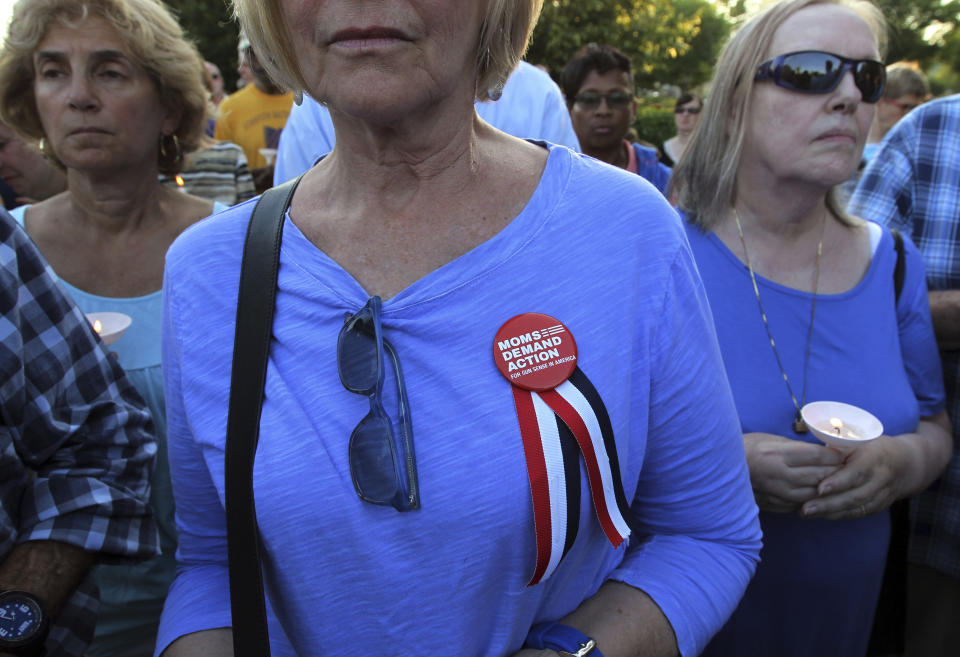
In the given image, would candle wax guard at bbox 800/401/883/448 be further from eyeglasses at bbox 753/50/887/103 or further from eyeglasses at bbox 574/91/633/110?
eyeglasses at bbox 574/91/633/110

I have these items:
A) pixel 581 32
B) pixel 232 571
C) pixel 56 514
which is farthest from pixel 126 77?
pixel 581 32

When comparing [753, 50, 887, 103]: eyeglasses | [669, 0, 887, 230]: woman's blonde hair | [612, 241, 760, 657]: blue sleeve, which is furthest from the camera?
[669, 0, 887, 230]: woman's blonde hair

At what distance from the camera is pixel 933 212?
2.75 meters

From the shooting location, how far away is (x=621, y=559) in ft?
4.76

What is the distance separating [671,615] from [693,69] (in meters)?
55.5

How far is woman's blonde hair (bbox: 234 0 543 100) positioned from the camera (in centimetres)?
134

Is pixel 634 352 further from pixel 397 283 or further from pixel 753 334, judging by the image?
pixel 753 334

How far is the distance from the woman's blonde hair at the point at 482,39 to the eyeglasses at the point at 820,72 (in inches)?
46.7

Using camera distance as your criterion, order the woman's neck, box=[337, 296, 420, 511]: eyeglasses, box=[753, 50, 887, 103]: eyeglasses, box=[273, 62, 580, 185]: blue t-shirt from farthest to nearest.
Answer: box=[273, 62, 580, 185]: blue t-shirt < the woman's neck < box=[753, 50, 887, 103]: eyeglasses < box=[337, 296, 420, 511]: eyeglasses

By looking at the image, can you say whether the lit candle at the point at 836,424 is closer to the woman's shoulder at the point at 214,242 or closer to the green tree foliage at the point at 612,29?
the woman's shoulder at the point at 214,242

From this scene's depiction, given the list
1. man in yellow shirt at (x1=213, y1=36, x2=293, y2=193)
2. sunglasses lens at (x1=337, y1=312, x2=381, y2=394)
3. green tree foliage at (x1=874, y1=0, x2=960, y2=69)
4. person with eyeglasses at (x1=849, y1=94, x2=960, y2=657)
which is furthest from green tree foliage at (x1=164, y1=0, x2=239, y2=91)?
green tree foliage at (x1=874, y1=0, x2=960, y2=69)

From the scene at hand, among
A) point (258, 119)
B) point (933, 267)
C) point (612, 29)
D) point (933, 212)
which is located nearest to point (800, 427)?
point (933, 267)

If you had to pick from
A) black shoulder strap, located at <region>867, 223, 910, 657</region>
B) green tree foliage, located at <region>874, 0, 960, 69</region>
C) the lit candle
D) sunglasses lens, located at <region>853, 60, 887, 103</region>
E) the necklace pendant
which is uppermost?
green tree foliage, located at <region>874, 0, 960, 69</region>

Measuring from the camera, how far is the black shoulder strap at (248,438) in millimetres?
1220
